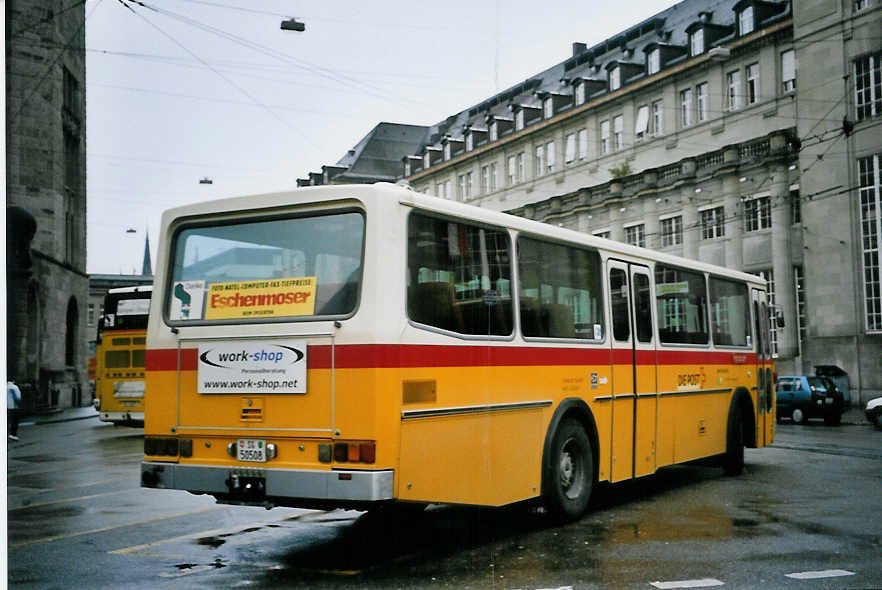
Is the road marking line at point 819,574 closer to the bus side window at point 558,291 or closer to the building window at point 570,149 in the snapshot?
the bus side window at point 558,291

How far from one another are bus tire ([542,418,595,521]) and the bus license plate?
A: 2925mm

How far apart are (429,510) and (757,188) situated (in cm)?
3632

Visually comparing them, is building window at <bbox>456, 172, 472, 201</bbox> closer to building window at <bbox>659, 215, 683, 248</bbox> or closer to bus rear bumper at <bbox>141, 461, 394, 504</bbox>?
building window at <bbox>659, 215, 683, 248</bbox>

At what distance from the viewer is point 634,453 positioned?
38.7ft

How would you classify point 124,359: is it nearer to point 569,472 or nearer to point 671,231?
point 569,472

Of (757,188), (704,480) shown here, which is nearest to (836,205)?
(757,188)

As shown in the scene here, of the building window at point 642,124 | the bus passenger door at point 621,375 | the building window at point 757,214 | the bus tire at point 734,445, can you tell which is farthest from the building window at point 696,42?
the bus passenger door at point 621,375

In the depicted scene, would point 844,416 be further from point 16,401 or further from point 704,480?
point 16,401

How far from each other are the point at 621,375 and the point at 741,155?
120ft

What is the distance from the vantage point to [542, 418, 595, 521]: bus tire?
9953 mm

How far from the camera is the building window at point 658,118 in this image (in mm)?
53250

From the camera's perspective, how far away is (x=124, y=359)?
29688mm

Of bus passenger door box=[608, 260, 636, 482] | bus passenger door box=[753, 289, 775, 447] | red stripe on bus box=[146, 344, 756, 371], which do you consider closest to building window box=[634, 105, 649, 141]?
bus passenger door box=[753, 289, 775, 447]

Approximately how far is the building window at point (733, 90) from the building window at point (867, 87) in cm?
873
